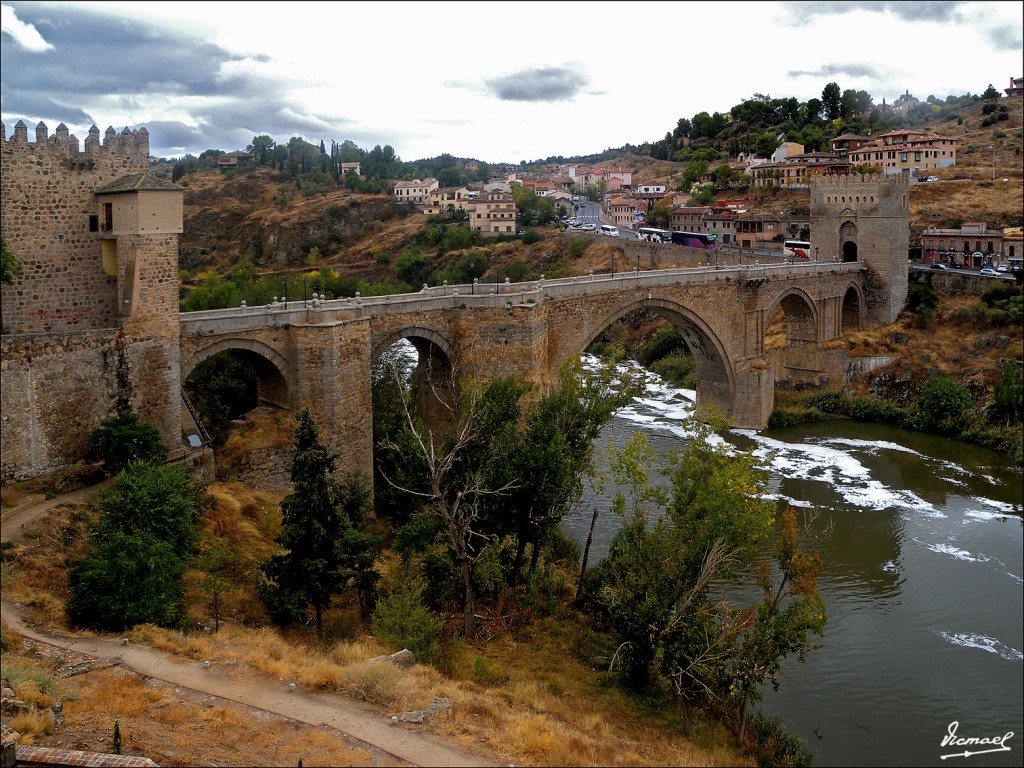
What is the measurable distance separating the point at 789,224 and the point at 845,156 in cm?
1378

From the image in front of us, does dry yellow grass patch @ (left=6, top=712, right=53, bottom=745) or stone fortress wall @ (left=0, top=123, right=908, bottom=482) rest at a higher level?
stone fortress wall @ (left=0, top=123, right=908, bottom=482)

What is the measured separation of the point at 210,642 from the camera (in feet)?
35.6

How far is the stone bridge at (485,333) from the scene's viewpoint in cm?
1692

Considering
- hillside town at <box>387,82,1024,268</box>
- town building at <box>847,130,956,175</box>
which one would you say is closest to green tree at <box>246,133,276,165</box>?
hillside town at <box>387,82,1024,268</box>

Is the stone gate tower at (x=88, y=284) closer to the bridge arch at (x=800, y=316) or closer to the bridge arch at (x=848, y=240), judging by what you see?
the bridge arch at (x=800, y=316)

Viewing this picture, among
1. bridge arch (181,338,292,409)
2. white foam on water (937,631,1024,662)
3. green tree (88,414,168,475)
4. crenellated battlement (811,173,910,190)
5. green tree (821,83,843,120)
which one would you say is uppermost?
green tree (821,83,843,120)

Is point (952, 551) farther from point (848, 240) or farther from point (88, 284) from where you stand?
point (848, 240)

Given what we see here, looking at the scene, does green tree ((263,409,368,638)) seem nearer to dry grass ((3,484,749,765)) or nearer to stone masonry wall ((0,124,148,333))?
dry grass ((3,484,749,765))

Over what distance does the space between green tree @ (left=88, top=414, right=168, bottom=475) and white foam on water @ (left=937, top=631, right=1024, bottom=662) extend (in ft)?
45.2

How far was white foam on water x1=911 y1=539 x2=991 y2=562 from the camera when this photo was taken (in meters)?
18.8

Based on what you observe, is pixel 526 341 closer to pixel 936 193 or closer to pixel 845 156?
pixel 936 193

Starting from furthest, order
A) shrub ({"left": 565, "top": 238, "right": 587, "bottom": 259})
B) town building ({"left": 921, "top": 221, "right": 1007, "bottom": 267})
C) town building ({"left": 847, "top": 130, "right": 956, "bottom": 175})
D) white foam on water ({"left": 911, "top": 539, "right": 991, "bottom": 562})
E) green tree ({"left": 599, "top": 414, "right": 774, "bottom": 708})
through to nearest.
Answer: town building ({"left": 847, "top": 130, "right": 956, "bottom": 175})
shrub ({"left": 565, "top": 238, "right": 587, "bottom": 259})
town building ({"left": 921, "top": 221, "right": 1007, "bottom": 267})
white foam on water ({"left": 911, "top": 539, "right": 991, "bottom": 562})
green tree ({"left": 599, "top": 414, "right": 774, "bottom": 708})

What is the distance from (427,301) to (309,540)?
26.6 feet

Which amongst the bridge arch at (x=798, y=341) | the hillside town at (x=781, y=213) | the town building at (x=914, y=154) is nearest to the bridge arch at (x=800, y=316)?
the bridge arch at (x=798, y=341)
